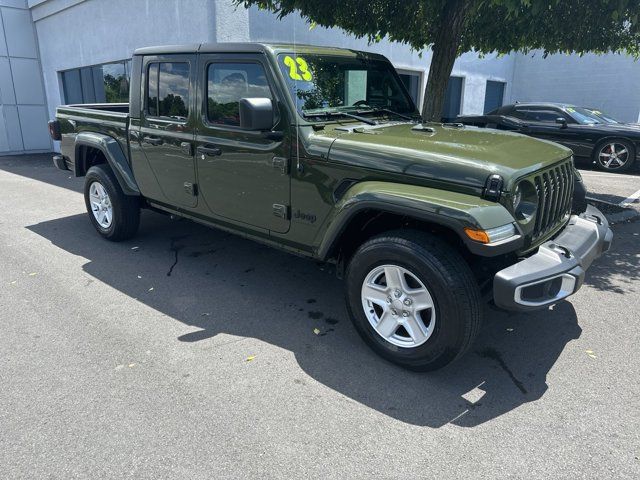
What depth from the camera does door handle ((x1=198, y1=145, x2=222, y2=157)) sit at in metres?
3.92

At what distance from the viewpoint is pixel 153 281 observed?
4.50 m

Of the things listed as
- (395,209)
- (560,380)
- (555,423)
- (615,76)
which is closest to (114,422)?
(395,209)

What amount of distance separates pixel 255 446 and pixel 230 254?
294 centimetres

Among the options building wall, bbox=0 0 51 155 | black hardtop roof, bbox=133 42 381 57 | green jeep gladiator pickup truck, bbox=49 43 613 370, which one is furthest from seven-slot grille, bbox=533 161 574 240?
building wall, bbox=0 0 51 155

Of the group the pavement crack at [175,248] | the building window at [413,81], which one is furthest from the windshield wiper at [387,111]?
the building window at [413,81]

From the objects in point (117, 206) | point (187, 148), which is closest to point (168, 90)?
point (187, 148)

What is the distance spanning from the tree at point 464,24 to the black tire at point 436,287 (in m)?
3.53

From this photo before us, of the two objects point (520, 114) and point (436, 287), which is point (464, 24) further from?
point (520, 114)

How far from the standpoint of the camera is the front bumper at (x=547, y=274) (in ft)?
8.64

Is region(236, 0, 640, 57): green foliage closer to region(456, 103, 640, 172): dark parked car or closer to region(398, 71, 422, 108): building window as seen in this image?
region(456, 103, 640, 172): dark parked car

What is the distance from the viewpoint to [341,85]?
12.7 feet

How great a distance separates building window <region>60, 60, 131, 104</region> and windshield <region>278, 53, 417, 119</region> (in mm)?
8711

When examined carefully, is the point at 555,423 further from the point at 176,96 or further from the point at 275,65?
the point at 176,96

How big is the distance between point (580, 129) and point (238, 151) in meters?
9.01
